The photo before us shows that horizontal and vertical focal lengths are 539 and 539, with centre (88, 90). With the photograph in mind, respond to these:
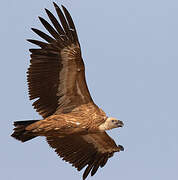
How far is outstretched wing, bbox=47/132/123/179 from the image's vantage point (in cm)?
1702

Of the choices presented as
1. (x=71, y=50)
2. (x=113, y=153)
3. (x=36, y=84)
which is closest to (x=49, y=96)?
(x=36, y=84)

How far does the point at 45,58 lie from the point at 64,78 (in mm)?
823

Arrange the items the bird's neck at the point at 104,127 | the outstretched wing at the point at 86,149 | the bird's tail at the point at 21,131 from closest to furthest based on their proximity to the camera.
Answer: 1. the bird's tail at the point at 21,131
2. the bird's neck at the point at 104,127
3. the outstretched wing at the point at 86,149

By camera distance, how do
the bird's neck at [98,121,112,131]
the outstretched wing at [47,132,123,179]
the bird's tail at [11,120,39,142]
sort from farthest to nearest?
the outstretched wing at [47,132,123,179], the bird's neck at [98,121,112,131], the bird's tail at [11,120,39,142]

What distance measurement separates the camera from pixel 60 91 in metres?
16.2

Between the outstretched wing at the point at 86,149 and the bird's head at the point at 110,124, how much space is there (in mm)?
988

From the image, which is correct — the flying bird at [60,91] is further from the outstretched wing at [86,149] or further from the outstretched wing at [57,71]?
the outstretched wing at [86,149]

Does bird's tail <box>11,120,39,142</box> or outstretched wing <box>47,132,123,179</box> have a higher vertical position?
bird's tail <box>11,120,39,142</box>

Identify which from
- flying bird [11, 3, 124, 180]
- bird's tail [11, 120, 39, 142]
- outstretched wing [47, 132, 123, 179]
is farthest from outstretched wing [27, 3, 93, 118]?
outstretched wing [47, 132, 123, 179]

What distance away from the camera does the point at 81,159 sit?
1719cm

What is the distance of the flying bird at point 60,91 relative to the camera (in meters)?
15.4

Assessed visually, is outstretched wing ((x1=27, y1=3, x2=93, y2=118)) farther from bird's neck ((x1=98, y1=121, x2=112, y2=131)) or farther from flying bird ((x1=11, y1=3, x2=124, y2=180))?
bird's neck ((x1=98, y1=121, x2=112, y2=131))

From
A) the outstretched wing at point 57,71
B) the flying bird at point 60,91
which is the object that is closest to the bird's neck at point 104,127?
the flying bird at point 60,91

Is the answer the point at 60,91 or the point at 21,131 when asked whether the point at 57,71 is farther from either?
the point at 21,131
